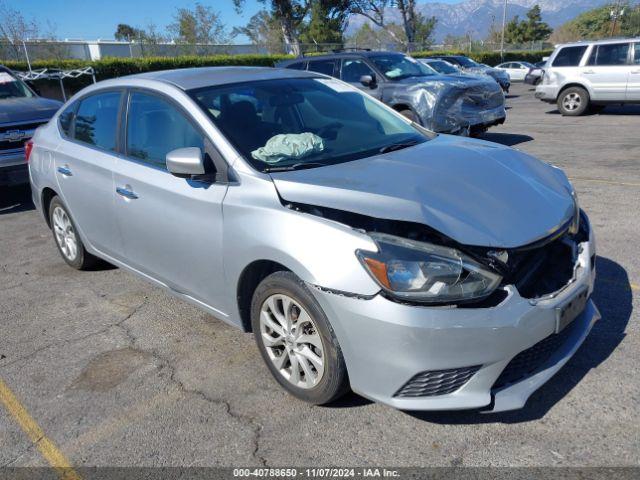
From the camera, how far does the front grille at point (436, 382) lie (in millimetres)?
2439

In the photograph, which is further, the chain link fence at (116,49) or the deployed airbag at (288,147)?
the chain link fence at (116,49)

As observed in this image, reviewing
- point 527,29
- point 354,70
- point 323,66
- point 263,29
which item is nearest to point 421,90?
point 354,70

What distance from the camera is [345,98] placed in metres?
4.08

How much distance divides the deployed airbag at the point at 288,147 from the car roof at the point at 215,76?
66cm

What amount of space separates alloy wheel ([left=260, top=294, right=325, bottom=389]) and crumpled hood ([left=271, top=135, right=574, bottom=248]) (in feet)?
1.84

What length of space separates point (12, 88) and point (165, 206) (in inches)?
278

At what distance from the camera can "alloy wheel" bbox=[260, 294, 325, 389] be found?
277cm

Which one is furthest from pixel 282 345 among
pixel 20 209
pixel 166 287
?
pixel 20 209

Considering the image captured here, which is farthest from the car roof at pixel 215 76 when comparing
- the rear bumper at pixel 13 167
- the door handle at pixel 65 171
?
the rear bumper at pixel 13 167

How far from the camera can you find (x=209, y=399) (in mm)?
3084

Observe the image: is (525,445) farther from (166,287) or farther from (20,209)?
(20,209)

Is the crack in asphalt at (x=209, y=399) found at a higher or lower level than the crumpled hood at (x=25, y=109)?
lower

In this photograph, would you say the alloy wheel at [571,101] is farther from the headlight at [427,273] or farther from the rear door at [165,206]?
the headlight at [427,273]

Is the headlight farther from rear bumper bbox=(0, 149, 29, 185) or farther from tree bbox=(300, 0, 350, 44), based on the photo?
tree bbox=(300, 0, 350, 44)
